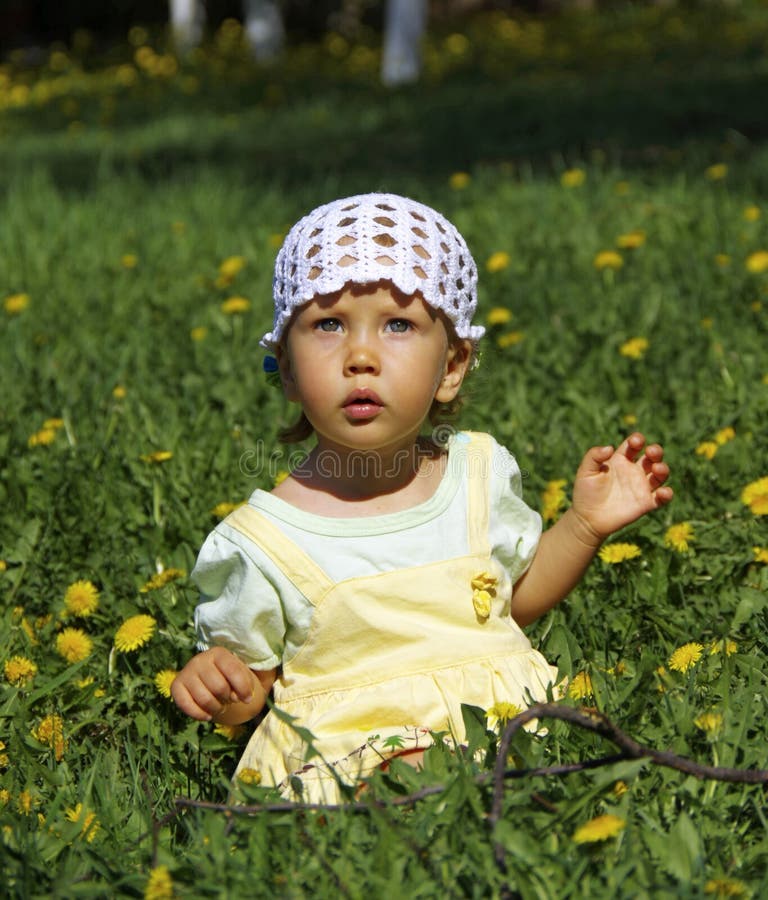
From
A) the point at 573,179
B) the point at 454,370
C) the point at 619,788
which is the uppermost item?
the point at 454,370

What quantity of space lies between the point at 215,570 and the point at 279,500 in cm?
16

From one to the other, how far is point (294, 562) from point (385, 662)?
222 millimetres

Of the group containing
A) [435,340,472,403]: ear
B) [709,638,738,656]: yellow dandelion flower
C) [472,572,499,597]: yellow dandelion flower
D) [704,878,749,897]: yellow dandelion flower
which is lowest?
[709,638,738,656]: yellow dandelion flower

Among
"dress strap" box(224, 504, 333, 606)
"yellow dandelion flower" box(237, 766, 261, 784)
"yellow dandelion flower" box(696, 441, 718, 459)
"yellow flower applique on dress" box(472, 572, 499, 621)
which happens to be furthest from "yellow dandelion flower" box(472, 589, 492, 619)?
"yellow dandelion flower" box(696, 441, 718, 459)

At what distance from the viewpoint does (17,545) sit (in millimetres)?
2820

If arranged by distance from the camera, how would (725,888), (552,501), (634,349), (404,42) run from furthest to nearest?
1. (404,42)
2. (634,349)
3. (552,501)
4. (725,888)

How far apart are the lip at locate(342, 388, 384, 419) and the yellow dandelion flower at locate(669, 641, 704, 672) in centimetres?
65

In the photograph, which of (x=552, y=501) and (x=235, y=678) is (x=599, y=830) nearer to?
(x=235, y=678)

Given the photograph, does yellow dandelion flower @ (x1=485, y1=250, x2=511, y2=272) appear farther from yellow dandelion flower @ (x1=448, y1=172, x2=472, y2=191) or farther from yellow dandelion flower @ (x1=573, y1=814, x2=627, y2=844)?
yellow dandelion flower @ (x1=573, y1=814, x2=627, y2=844)

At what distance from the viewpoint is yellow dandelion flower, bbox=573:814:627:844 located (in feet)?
5.23

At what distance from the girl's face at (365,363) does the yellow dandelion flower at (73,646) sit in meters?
0.70

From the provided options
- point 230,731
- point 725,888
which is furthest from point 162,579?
point 725,888

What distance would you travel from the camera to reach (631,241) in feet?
14.6

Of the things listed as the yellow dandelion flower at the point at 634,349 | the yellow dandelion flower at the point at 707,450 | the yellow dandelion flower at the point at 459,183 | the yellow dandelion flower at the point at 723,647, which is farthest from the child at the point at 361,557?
the yellow dandelion flower at the point at 459,183
